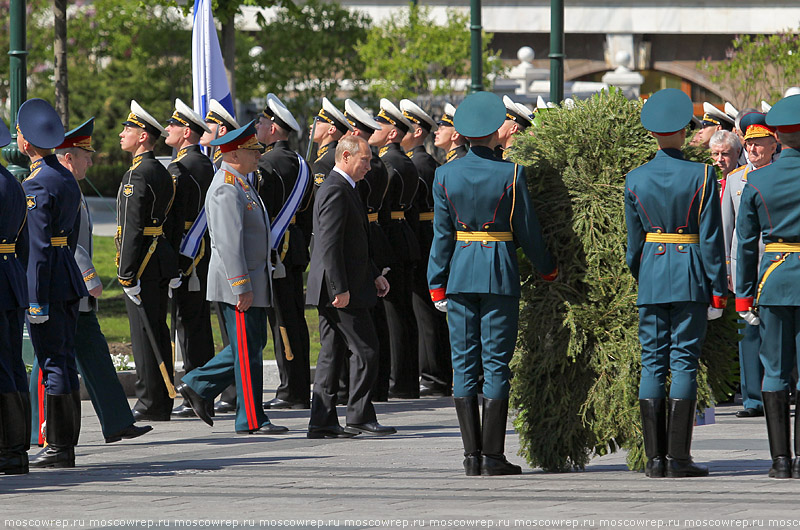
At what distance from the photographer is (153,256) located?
11.0 meters

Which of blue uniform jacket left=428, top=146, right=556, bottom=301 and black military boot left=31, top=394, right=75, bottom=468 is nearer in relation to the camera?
blue uniform jacket left=428, top=146, right=556, bottom=301

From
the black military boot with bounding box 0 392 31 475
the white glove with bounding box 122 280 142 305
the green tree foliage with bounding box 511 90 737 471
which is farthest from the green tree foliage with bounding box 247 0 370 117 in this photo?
the green tree foliage with bounding box 511 90 737 471

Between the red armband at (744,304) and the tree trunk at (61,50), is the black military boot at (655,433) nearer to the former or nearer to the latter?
the red armband at (744,304)

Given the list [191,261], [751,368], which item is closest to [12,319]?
[191,261]

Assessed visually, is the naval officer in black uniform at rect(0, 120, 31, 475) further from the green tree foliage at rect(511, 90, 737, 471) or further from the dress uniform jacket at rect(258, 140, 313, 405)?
the dress uniform jacket at rect(258, 140, 313, 405)

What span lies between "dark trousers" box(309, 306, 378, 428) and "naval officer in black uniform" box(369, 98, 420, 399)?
2147 mm

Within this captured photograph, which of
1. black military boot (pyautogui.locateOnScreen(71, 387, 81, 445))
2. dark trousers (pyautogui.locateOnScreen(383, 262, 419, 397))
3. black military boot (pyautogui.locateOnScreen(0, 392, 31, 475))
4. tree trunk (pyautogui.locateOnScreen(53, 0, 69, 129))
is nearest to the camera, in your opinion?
black military boot (pyautogui.locateOnScreen(0, 392, 31, 475))

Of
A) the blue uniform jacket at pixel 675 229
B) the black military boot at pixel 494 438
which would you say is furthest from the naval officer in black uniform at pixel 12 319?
the blue uniform jacket at pixel 675 229

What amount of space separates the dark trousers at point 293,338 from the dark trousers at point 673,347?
4.14 m

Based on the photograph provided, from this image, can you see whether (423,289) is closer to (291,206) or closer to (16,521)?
(291,206)

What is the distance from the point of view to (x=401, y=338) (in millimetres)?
12375

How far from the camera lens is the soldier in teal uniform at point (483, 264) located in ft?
26.8

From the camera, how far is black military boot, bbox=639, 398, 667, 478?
7.88 metres

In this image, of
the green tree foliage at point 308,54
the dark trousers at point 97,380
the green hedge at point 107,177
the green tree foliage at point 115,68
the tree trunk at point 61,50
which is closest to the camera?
the dark trousers at point 97,380
